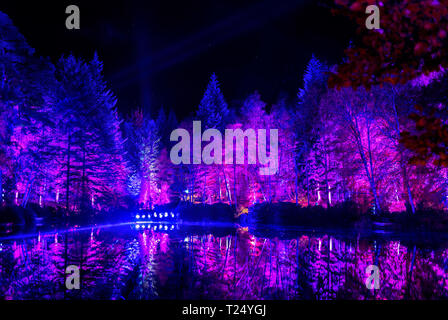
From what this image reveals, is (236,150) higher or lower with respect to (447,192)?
higher

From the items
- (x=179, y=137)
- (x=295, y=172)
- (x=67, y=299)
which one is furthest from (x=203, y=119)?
(x=67, y=299)

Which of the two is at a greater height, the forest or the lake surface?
Answer: the forest

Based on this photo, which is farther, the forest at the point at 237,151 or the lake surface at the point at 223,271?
the forest at the point at 237,151

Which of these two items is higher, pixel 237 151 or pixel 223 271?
pixel 237 151

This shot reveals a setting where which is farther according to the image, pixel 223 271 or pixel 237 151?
pixel 237 151

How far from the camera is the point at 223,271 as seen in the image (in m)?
8.74

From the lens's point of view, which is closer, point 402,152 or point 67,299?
point 67,299

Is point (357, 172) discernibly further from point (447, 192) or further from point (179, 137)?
point (179, 137)

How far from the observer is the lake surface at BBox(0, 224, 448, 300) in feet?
21.3

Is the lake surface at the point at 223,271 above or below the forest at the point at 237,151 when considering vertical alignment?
below

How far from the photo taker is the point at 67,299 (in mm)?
5918

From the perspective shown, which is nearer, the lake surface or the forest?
the lake surface

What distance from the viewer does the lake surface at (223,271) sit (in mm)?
6488
